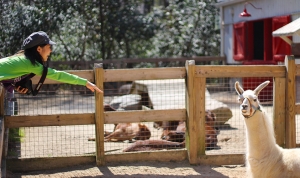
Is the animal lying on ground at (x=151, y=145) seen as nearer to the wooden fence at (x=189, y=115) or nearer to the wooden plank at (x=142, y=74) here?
the wooden fence at (x=189, y=115)

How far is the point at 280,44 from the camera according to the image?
13.8 meters

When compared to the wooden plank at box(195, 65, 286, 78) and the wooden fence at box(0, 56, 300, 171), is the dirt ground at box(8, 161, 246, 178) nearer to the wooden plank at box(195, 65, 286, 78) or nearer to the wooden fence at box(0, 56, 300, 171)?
the wooden fence at box(0, 56, 300, 171)

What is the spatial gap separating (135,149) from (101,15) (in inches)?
474

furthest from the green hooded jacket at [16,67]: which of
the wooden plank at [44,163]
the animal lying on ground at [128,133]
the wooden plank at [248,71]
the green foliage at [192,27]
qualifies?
the green foliage at [192,27]

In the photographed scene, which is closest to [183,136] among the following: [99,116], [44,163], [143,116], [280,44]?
[143,116]

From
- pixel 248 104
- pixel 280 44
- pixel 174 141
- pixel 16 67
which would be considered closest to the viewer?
pixel 16 67

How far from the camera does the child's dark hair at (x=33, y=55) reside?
16.7ft

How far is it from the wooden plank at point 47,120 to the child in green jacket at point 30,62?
1545 mm

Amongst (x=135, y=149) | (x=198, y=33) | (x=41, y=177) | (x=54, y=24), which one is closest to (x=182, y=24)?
(x=198, y=33)

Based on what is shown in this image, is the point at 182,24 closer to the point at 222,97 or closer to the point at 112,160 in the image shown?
the point at 222,97

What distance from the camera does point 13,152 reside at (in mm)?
7484

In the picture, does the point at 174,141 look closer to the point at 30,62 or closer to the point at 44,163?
the point at 44,163

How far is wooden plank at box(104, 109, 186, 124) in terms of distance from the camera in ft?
23.1

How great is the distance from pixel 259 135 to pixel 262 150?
6.8 inches
